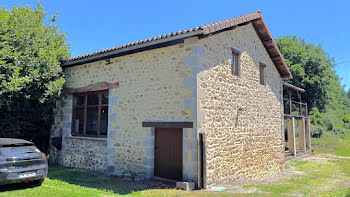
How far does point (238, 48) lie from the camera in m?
9.66

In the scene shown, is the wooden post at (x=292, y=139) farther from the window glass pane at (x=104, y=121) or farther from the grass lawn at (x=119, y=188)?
the window glass pane at (x=104, y=121)

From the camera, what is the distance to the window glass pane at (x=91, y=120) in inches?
390

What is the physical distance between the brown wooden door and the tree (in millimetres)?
4908

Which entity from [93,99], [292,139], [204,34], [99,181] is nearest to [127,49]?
[204,34]

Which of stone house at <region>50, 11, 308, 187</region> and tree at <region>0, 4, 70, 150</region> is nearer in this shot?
stone house at <region>50, 11, 308, 187</region>

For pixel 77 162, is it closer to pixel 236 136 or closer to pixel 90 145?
pixel 90 145

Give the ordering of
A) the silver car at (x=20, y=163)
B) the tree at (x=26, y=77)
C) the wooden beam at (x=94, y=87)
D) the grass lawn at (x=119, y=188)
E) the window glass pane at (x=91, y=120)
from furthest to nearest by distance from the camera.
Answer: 1. the window glass pane at (x=91, y=120)
2. the wooden beam at (x=94, y=87)
3. the tree at (x=26, y=77)
4. the grass lawn at (x=119, y=188)
5. the silver car at (x=20, y=163)

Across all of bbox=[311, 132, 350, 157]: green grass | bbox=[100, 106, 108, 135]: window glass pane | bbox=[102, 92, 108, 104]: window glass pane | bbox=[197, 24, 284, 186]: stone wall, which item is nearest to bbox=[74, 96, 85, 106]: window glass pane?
bbox=[102, 92, 108, 104]: window glass pane

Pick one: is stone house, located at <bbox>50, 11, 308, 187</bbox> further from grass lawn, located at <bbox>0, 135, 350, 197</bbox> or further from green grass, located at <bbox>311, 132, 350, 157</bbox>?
green grass, located at <bbox>311, 132, 350, 157</bbox>

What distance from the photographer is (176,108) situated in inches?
293

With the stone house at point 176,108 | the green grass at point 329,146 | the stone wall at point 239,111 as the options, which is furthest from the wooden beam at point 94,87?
the green grass at point 329,146

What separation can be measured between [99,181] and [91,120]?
2.95 meters

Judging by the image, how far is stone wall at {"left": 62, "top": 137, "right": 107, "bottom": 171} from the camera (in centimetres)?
924

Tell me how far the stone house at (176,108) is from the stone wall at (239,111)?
0.03 metres
